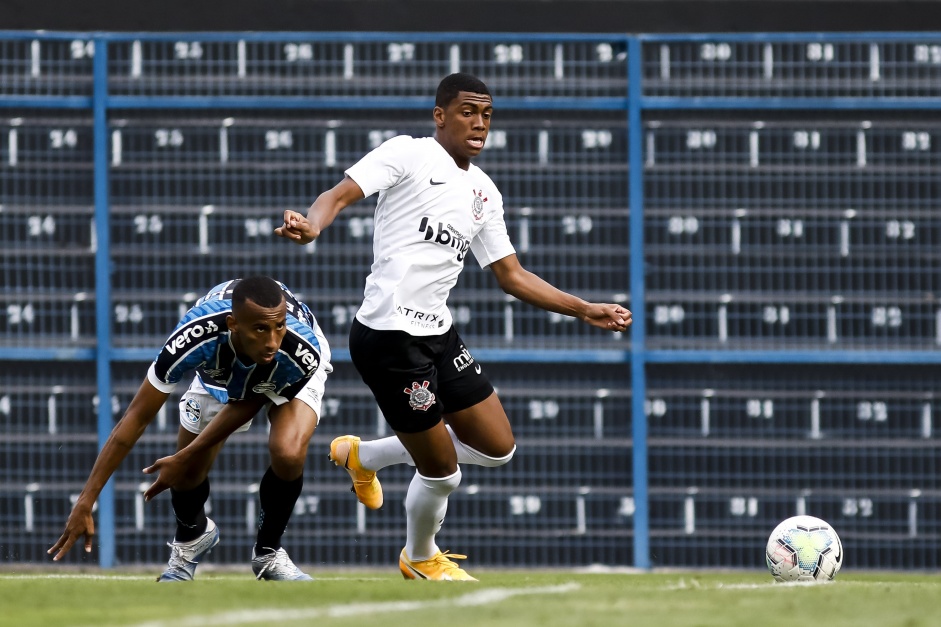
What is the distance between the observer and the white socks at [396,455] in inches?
271

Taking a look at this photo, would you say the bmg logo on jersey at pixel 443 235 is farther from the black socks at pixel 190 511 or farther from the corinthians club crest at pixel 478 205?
the black socks at pixel 190 511

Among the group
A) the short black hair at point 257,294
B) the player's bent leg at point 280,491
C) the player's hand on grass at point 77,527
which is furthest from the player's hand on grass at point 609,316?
the player's hand on grass at point 77,527

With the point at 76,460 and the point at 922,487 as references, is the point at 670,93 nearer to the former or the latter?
the point at 922,487

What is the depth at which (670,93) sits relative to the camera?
32.5 ft

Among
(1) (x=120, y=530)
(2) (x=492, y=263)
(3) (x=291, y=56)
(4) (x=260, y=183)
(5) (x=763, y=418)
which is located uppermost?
(3) (x=291, y=56)

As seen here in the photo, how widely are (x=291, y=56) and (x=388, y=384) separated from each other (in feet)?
12.9

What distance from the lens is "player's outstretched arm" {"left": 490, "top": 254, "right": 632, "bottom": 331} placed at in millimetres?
6520

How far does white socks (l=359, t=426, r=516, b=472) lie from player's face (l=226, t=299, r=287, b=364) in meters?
1.13

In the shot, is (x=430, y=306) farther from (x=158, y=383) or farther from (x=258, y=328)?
(x=158, y=383)

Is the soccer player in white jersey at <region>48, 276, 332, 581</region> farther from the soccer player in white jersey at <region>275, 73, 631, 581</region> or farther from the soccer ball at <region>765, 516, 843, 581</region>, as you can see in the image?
the soccer ball at <region>765, 516, 843, 581</region>

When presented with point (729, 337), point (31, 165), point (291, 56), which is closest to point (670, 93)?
point (729, 337)
